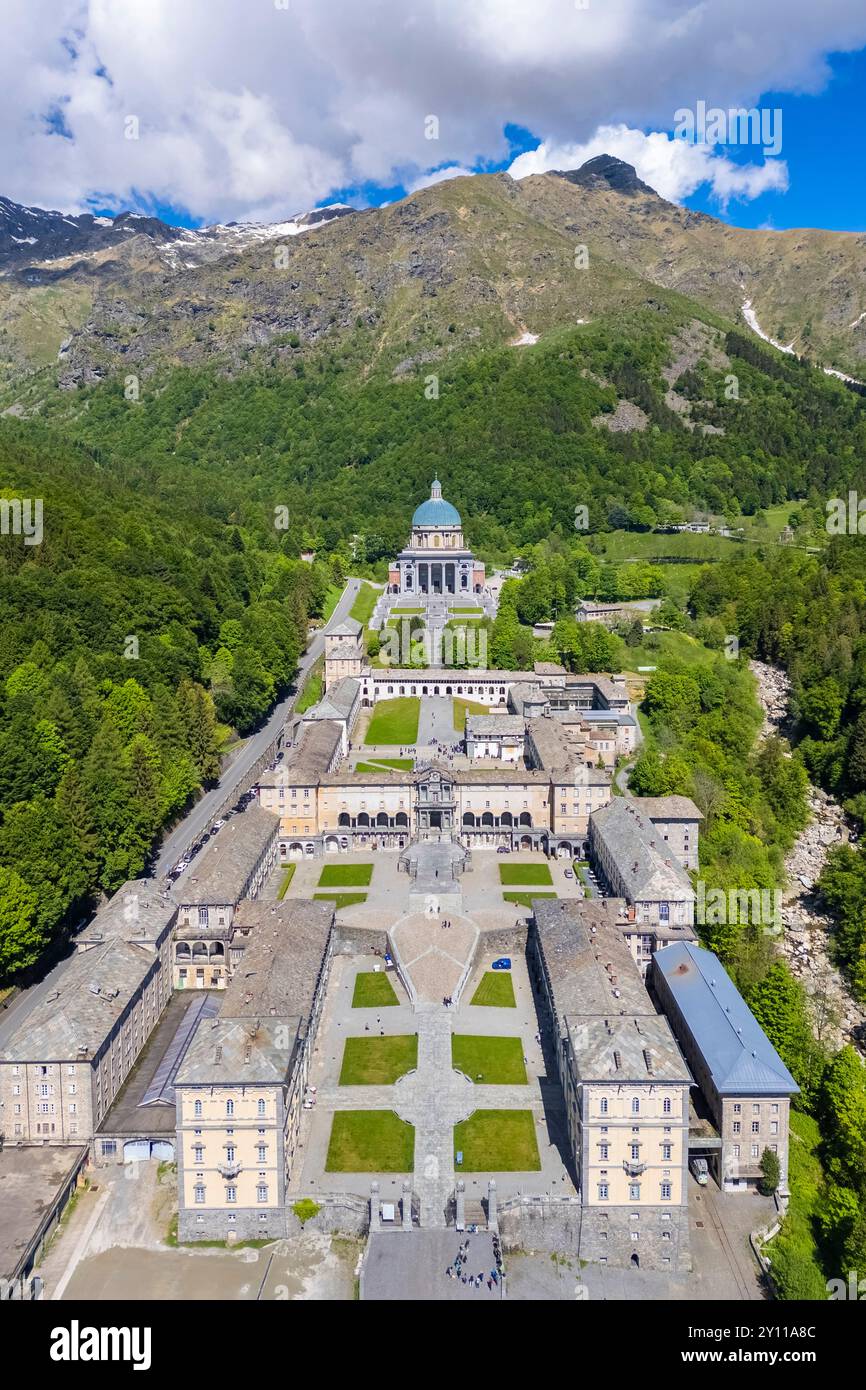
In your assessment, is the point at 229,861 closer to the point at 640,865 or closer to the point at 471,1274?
the point at 640,865

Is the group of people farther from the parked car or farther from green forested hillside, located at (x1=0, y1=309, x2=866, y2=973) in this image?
green forested hillside, located at (x1=0, y1=309, x2=866, y2=973)

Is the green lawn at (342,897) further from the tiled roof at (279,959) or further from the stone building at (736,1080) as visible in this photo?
the stone building at (736,1080)

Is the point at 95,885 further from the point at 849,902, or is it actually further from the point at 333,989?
the point at 849,902

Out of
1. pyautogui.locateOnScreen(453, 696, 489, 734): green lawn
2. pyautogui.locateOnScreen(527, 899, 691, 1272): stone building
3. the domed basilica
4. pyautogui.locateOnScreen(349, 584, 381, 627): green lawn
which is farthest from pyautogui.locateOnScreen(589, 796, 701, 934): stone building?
the domed basilica

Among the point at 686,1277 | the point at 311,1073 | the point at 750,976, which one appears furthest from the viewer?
the point at 750,976

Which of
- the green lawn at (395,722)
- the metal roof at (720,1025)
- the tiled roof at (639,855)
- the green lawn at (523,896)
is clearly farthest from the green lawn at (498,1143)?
the green lawn at (395,722)

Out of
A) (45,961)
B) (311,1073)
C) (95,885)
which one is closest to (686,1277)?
(311,1073)
